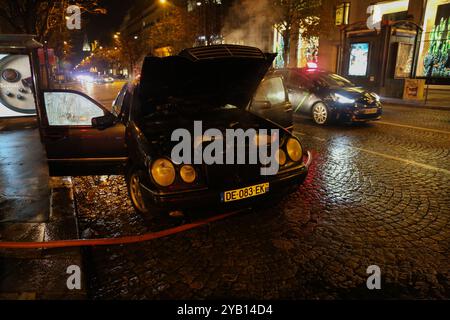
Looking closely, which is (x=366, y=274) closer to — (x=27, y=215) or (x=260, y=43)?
(x=27, y=215)

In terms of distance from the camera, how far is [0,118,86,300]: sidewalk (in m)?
2.55

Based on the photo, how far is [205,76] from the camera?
159 inches

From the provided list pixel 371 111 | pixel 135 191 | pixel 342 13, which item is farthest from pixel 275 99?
pixel 342 13

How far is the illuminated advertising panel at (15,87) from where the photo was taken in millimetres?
9797

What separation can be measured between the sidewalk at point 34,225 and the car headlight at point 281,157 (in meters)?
2.18

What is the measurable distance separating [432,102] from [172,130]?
573 inches

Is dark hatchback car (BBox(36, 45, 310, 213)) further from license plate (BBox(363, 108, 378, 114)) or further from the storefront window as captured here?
the storefront window

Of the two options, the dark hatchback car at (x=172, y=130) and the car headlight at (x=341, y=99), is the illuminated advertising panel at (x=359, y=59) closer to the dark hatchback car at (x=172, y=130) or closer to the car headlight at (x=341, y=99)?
the car headlight at (x=341, y=99)

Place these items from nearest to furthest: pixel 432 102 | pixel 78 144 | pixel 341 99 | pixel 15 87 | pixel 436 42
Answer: pixel 78 144 → pixel 341 99 → pixel 15 87 → pixel 432 102 → pixel 436 42

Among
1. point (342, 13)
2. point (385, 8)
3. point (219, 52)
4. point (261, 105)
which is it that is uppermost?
point (385, 8)

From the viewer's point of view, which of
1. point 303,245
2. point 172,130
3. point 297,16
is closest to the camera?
point 303,245

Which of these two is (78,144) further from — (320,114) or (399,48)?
(399,48)

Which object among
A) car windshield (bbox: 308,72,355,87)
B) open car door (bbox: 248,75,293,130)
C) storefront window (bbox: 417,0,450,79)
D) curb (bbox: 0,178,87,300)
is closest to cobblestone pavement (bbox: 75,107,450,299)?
curb (bbox: 0,178,87,300)
